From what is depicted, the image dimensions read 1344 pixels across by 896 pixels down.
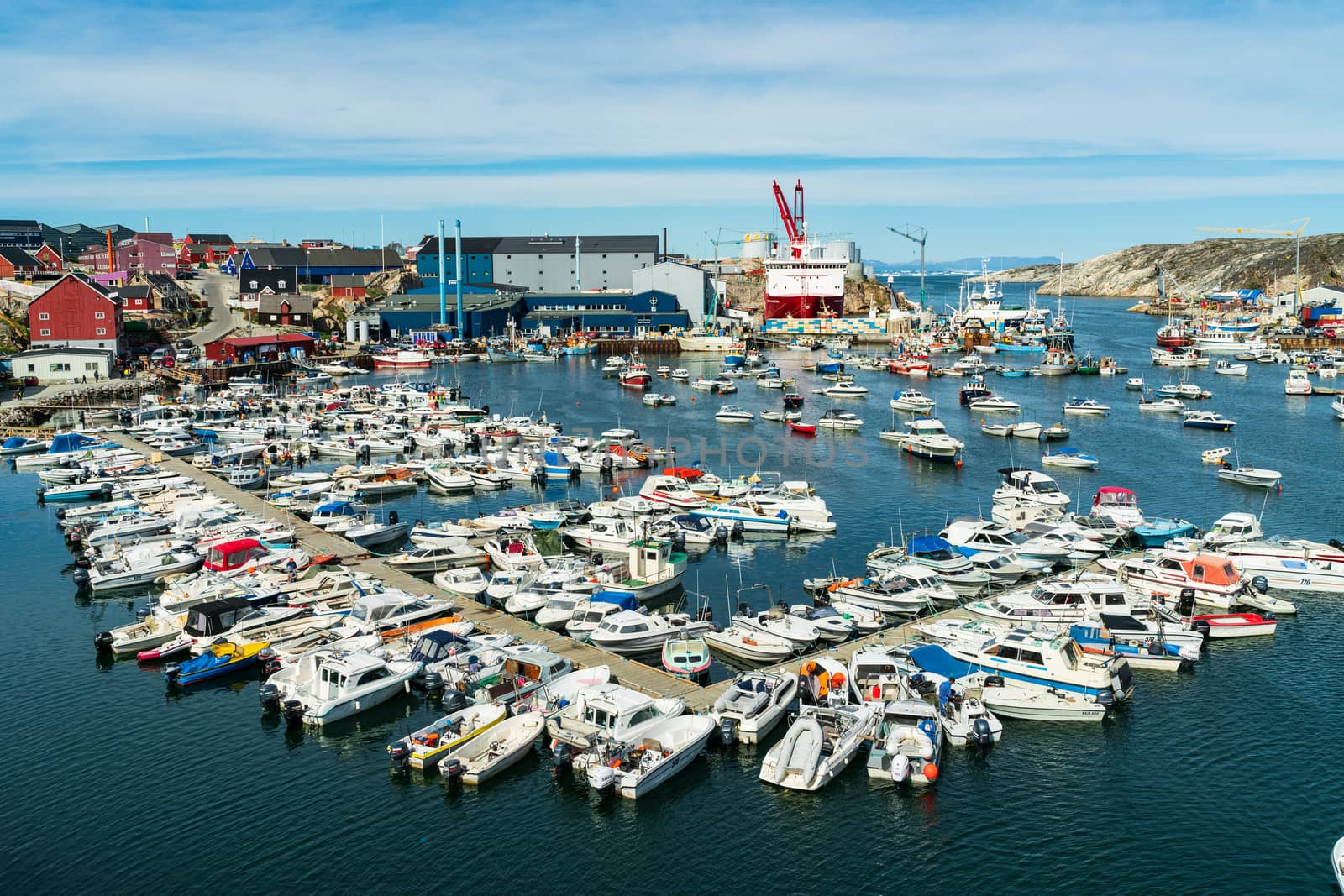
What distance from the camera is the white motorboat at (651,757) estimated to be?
19516 mm

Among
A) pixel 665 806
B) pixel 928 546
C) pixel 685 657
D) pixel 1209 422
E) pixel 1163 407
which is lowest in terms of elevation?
pixel 665 806

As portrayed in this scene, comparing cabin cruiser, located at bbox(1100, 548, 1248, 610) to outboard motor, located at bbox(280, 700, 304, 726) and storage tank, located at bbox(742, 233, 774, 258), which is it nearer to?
outboard motor, located at bbox(280, 700, 304, 726)

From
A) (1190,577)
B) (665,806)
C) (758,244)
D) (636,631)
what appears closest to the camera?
(665,806)

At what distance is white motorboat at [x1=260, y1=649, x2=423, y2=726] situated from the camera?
2275 centimetres

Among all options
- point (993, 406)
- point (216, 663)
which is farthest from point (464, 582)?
point (993, 406)

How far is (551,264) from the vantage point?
132500 mm

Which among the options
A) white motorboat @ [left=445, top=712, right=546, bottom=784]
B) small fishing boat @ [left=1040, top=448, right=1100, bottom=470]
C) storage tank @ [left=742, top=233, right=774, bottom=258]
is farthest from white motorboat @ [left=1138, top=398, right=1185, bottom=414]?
storage tank @ [left=742, top=233, right=774, bottom=258]

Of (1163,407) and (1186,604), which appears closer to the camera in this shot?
(1186,604)

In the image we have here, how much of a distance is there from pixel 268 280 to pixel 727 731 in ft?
354

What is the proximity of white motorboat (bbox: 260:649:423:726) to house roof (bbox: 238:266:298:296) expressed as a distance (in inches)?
3801

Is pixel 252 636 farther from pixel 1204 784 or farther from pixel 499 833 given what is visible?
pixel 1204 784

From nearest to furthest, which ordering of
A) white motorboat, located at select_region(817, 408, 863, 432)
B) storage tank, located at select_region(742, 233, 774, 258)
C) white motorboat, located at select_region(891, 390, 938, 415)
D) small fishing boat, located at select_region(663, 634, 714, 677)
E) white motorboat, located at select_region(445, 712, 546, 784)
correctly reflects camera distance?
white motorboat, located at select_region(445, 712, 546, 784) → small fishing boat, located at select_region(663, 634, 714, 677) → white motorboat, located at select_region(817, 408, 863, 432) → white motorboat, located at select_region(891, 390, 938, 415) → storage tank, located at select_region(742, 233, 774, 258)

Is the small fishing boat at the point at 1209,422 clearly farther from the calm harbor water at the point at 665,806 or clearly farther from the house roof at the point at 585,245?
the house roof at the point at 585,245

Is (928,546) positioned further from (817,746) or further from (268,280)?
(268,280)
